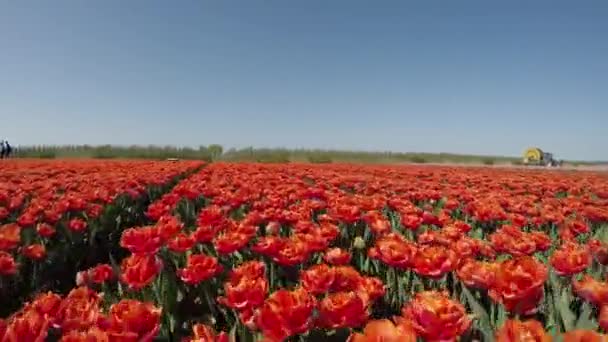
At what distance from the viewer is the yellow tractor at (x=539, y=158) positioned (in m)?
48.8

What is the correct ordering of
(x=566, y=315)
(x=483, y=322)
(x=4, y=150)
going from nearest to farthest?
(x=483, y=322) → (x=566, y=315) → (x=4, y=150)

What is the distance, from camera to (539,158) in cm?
4959

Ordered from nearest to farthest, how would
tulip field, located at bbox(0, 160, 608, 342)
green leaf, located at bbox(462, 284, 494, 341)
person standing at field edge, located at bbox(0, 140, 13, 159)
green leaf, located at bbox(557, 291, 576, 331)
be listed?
tulip field, located at bbox(0, 160, 608, 342)
green leaf, located at bbox(462, 284, 494, 341)
green leaf, located at bbox(557, 291, 576, 331)
person standing at field edge, located at bbox(0, 140, 13, 159)

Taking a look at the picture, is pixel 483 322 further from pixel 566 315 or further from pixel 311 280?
pixel 311 280

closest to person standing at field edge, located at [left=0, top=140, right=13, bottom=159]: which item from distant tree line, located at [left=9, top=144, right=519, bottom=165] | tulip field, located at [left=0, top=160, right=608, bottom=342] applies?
distant tree line, located at [left=9, top=144, right=519, bottom=165]

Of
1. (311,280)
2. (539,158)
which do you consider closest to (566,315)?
(311,280)

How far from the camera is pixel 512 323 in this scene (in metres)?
1.31

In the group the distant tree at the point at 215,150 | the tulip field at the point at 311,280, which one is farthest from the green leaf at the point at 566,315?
the distant tree at the point at 215,150

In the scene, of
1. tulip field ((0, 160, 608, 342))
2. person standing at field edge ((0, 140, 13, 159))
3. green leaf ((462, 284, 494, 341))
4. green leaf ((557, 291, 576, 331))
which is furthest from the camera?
person standing at field edge ((0, 140, 13, 159))

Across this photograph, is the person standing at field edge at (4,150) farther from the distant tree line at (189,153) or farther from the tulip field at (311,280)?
the tulip field at (311,280)

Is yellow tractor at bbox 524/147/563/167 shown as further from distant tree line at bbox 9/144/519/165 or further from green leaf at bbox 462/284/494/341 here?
green leaf at bbox 462/284/494/341

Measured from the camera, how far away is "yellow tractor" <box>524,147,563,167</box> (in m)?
48.8

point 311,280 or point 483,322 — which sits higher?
point 311,280

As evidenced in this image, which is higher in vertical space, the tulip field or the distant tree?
the distant tree
